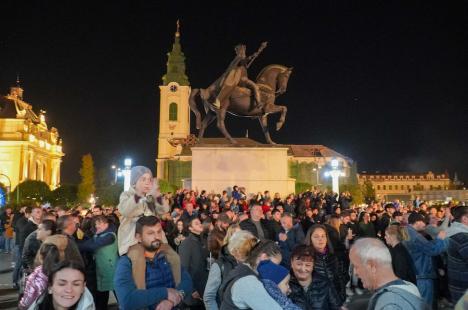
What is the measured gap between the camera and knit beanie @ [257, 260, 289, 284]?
149 inches

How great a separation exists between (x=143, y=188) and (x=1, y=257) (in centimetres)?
1548

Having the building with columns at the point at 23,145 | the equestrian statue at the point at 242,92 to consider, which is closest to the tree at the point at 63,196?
the building with columns at the point at 23,145

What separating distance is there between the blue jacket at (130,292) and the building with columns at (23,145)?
85439 millimetres

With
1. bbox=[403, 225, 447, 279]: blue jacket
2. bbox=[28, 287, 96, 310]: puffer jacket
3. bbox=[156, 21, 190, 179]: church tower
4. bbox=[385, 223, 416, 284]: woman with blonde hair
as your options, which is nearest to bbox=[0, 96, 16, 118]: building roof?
bbox=[156, 21, 190, 179]: church tower

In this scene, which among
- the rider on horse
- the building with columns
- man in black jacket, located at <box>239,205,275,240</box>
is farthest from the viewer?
the building with columns

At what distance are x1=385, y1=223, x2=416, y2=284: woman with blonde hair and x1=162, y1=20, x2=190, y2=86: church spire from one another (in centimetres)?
8785

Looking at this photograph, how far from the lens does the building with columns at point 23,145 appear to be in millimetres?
87625

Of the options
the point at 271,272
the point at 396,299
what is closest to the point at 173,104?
the point at 271,272

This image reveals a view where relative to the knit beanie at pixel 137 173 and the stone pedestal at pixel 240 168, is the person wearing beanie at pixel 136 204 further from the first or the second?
the stone pedestal at pixel 240 168

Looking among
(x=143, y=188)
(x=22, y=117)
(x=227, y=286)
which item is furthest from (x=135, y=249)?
(x=22, y=117)

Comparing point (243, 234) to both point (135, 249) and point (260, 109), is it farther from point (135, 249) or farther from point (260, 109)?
point (260, 109)

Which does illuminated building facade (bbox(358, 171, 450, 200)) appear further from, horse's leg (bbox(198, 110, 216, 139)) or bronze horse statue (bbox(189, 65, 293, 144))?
horse's leg (bbox(198, 110, 216, 139))

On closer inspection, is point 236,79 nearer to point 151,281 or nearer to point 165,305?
point 151,281

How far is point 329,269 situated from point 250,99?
17.3 m
